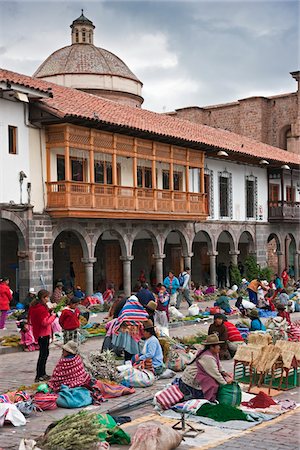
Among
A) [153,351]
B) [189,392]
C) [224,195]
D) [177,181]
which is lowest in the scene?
[189,392]

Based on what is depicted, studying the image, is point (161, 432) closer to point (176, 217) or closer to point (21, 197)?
point (21, 197)

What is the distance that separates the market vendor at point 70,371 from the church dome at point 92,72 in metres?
27.2

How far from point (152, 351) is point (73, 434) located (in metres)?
4.01

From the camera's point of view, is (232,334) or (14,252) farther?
(14,252)

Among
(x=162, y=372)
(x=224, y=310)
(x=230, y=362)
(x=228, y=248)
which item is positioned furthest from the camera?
(x=228, y=248)

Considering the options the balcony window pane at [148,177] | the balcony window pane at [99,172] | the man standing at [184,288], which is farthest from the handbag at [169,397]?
the balcony window pane at [148,177]

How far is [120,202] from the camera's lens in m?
23.3

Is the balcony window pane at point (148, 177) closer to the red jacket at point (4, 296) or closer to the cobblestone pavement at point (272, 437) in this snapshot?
the red jacket at point (4, 296)

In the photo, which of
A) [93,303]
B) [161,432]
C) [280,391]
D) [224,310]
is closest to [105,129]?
[93,303]

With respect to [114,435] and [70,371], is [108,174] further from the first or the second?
[114,435]

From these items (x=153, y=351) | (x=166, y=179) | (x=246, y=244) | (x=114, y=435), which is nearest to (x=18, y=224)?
(x=166, y=179)

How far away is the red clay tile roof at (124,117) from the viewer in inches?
863

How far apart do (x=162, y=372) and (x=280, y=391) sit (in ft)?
6.52

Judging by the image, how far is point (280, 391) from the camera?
1036 centimetres
